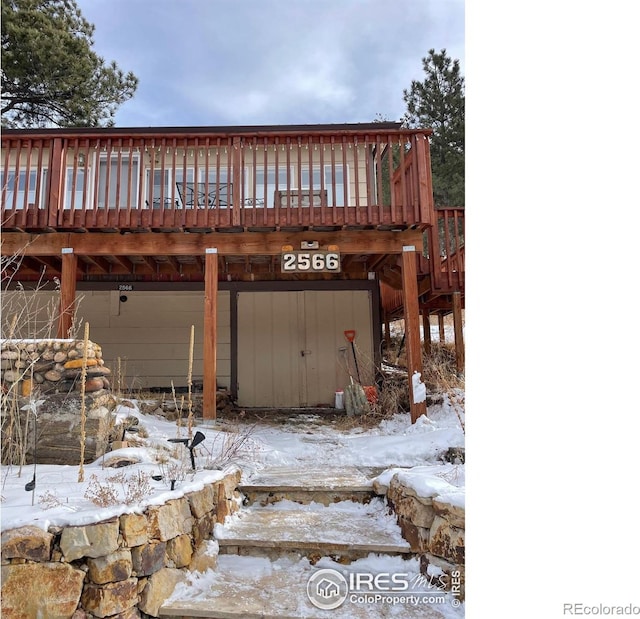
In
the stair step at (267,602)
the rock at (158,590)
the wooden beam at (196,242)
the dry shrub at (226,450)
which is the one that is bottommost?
the stair step at (267,602)

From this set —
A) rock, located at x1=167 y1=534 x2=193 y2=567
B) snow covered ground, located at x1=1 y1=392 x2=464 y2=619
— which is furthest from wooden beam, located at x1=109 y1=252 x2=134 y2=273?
rock, located at x1=167 y1=534 x2=193 y2=567

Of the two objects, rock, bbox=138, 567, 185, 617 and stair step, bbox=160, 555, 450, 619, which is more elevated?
rock, bbox=138, 567, 185, 617

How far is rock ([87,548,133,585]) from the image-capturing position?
2.32 meters

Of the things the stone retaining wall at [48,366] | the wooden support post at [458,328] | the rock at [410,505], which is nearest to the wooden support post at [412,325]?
the wooden support post at [458,328]

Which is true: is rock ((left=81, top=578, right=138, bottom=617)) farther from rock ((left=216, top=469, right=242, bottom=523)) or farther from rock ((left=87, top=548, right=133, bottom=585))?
rock ((left=216, top=469, right=242, bottom=523))

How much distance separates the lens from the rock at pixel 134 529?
2422mm

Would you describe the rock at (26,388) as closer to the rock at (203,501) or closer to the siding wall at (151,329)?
the rock at (203,501)

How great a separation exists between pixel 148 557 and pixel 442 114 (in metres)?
16.7

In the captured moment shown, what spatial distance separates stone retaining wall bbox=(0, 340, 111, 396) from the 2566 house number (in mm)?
3047

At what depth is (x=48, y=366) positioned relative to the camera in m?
3.72

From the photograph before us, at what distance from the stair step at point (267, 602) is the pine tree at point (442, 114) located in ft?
46.6
